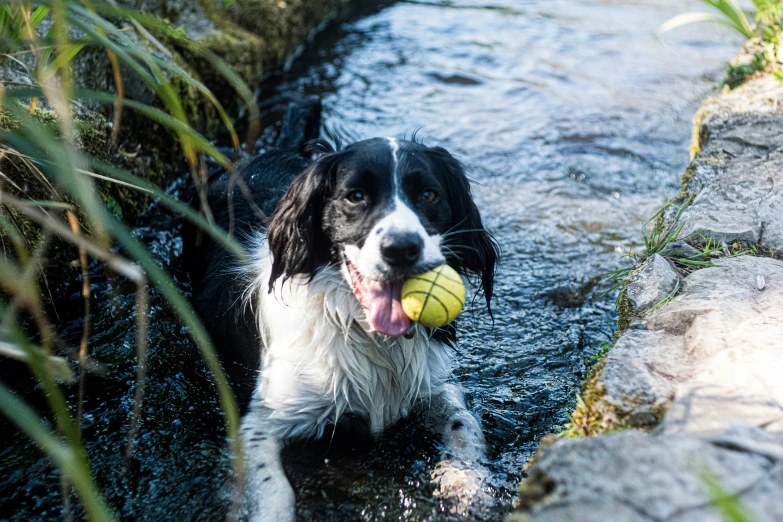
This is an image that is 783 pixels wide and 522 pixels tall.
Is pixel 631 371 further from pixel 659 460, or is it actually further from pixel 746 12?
pixel 746 12

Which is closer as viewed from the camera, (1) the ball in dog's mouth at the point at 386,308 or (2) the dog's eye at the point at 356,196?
(1) the ball in dog's mouth at the point at 386,308

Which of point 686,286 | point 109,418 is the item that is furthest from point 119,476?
point 686,286

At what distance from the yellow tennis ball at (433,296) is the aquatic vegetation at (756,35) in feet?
9.98

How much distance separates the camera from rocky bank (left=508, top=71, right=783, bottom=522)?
5.34 feet

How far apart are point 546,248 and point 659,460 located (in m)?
2.91

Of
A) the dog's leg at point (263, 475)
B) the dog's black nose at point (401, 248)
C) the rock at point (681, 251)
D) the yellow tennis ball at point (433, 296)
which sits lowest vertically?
the dog's leg at point (263, 475)

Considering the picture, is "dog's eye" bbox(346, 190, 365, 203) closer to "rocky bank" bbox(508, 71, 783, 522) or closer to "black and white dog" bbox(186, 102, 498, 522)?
"black and white dog" bbox(186, 102, 498, 522)

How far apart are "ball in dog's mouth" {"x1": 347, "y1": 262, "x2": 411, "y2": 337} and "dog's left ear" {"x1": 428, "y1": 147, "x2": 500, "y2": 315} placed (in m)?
0.43

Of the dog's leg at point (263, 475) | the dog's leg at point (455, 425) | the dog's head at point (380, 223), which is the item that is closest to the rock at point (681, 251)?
the dog's head at point (380, 223)

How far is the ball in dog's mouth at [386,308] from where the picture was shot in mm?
2654

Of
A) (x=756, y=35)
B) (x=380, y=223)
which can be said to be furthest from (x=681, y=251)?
(x=756, y=35)

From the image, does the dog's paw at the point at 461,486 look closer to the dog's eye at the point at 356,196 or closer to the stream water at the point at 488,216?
the stream water at the point at 488,216

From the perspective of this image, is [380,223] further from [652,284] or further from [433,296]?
[652,284]

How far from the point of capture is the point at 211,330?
363 cm
